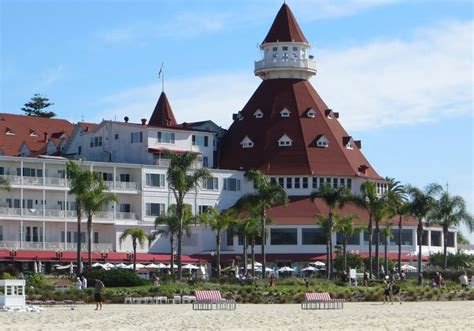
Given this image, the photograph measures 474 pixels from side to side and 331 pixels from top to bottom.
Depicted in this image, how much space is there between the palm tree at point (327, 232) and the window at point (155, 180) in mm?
14355

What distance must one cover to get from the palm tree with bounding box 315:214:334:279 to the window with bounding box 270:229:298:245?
13.6 feet

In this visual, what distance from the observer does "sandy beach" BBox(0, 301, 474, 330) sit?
48375mm

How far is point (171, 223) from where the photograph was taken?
99.9m

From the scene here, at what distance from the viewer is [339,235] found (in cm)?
11350

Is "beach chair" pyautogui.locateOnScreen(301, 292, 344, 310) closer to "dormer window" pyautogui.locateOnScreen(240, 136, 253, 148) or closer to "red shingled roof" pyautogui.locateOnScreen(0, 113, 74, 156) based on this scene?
"dormer window" pyautogui.locateOnScreen(240, 136, 253, 148)

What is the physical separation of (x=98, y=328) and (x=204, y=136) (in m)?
74.7

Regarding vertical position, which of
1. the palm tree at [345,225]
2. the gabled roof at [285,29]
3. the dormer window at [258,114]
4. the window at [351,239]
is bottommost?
the window at [351,239]

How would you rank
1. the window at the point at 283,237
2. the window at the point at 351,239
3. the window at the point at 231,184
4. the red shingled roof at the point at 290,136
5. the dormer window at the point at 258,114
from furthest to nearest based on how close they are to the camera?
the dormer window at the point at 258,114 < the red shingled roof at the point at 290,136 < the window at the point at 231,184 < the window at the point at 351,239 < the window at the point at 283,237

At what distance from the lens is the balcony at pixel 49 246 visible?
335 feet

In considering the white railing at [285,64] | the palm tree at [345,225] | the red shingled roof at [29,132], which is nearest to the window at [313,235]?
the palm tree at [345,225]

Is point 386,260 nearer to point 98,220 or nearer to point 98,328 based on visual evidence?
point 98,220

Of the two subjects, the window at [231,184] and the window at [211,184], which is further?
the window at [231,184]

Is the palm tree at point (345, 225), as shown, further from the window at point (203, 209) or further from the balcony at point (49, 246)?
the balcony at point (49, 246)

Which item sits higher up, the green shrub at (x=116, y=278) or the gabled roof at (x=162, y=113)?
the gabled roof at (x=162, y=113)
